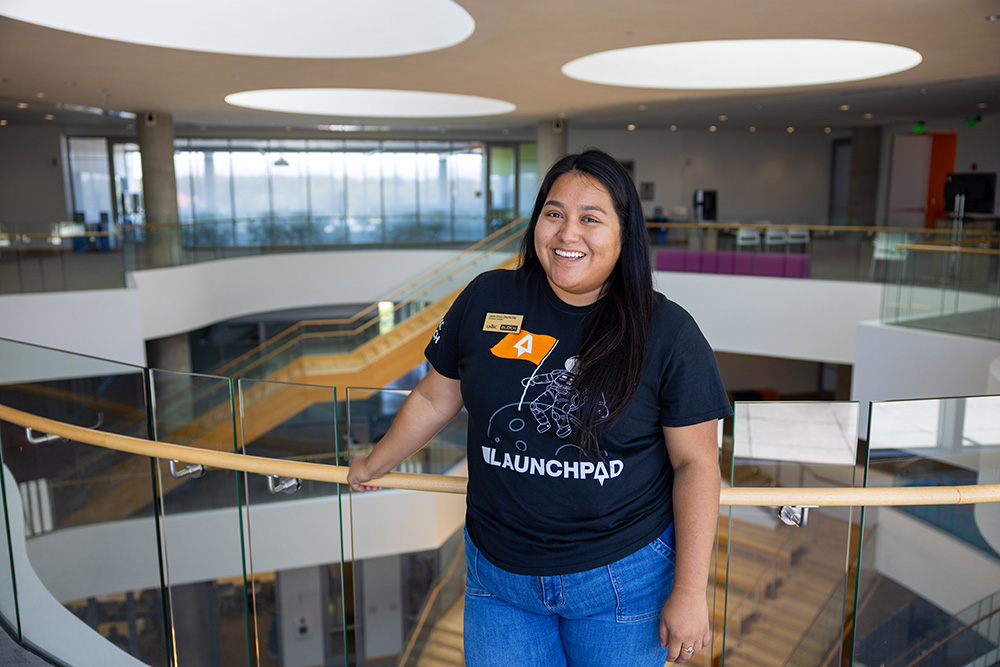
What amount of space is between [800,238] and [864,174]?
28.6 ft

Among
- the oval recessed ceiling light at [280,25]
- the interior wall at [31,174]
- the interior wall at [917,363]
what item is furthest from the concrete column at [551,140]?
the interior wall at [31,174]

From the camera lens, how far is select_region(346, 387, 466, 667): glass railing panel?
8.01 feet

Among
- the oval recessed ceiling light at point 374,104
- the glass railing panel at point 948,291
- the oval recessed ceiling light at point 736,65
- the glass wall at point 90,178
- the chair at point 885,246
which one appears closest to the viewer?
the glass railing panel at point 948,291

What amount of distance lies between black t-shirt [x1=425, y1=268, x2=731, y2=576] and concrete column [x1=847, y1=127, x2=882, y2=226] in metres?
20.1

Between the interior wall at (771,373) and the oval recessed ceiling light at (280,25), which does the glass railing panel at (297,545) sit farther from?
the interior wall at (771,373)

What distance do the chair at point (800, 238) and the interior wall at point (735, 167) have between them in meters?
7.76

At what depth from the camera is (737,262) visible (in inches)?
539

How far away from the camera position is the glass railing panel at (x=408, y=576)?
244 cm

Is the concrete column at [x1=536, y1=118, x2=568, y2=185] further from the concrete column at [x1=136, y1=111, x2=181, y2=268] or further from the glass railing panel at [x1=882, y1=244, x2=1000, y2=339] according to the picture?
the glass railing panel at [x1=882, y1=244, x2=1000, y2=339]

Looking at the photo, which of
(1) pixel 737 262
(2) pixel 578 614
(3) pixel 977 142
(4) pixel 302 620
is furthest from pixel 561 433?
(3) pixel 977 142

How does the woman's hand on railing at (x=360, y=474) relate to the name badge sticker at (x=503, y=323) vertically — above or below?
below

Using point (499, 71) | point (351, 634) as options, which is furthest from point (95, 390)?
point (499, 71)

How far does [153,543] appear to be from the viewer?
3059 millimetres

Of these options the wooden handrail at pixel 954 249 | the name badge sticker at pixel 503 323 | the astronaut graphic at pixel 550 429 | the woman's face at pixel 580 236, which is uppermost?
the woman's face at pixel 580 236
